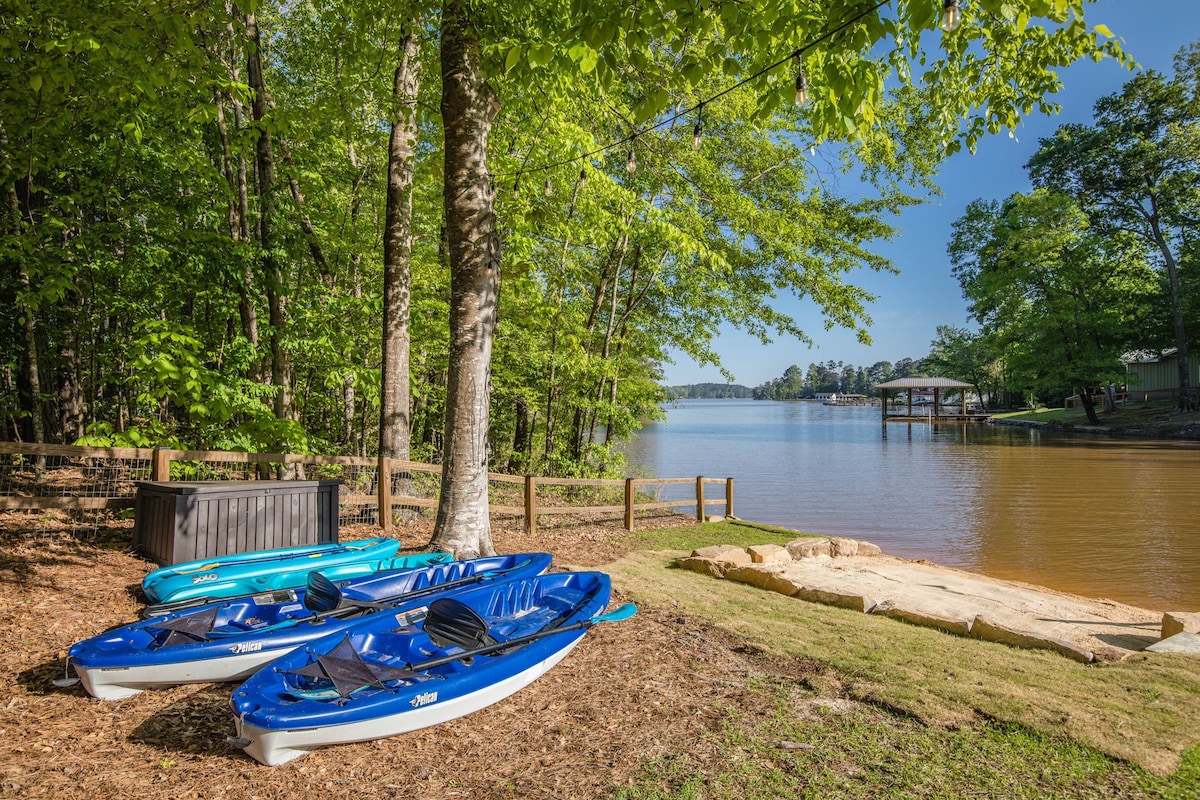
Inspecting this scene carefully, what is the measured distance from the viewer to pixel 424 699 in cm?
310

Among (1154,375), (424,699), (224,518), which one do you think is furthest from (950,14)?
(1154,375)

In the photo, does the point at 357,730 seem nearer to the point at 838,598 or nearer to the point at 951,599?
the point at 838,598

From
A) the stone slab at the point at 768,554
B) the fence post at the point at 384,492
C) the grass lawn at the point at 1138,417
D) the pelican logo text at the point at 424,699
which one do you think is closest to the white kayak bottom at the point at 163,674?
the pelican logo text at the point at 424,699

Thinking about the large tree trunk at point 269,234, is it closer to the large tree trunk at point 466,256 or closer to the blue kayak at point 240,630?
the large tree trunk at point 466,256

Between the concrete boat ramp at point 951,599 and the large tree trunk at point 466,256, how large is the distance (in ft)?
10.5

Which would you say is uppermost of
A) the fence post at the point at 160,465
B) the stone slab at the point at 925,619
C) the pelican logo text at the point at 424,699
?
the fence post at the point at 160,465

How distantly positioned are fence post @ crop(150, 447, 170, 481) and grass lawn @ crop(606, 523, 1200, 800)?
5829 mm

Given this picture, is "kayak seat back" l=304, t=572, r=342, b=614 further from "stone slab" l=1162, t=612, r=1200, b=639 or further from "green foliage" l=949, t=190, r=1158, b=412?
"green foliage" l=949, t=190, r=1158, b=412

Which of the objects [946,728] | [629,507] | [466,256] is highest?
[466,256]

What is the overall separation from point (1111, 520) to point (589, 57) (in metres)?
14.7

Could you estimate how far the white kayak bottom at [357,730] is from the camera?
2.80 m

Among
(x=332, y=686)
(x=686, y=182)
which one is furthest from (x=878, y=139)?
(x=332, y=686)

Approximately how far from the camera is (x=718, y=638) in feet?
15.4

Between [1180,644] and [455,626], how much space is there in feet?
17.2
